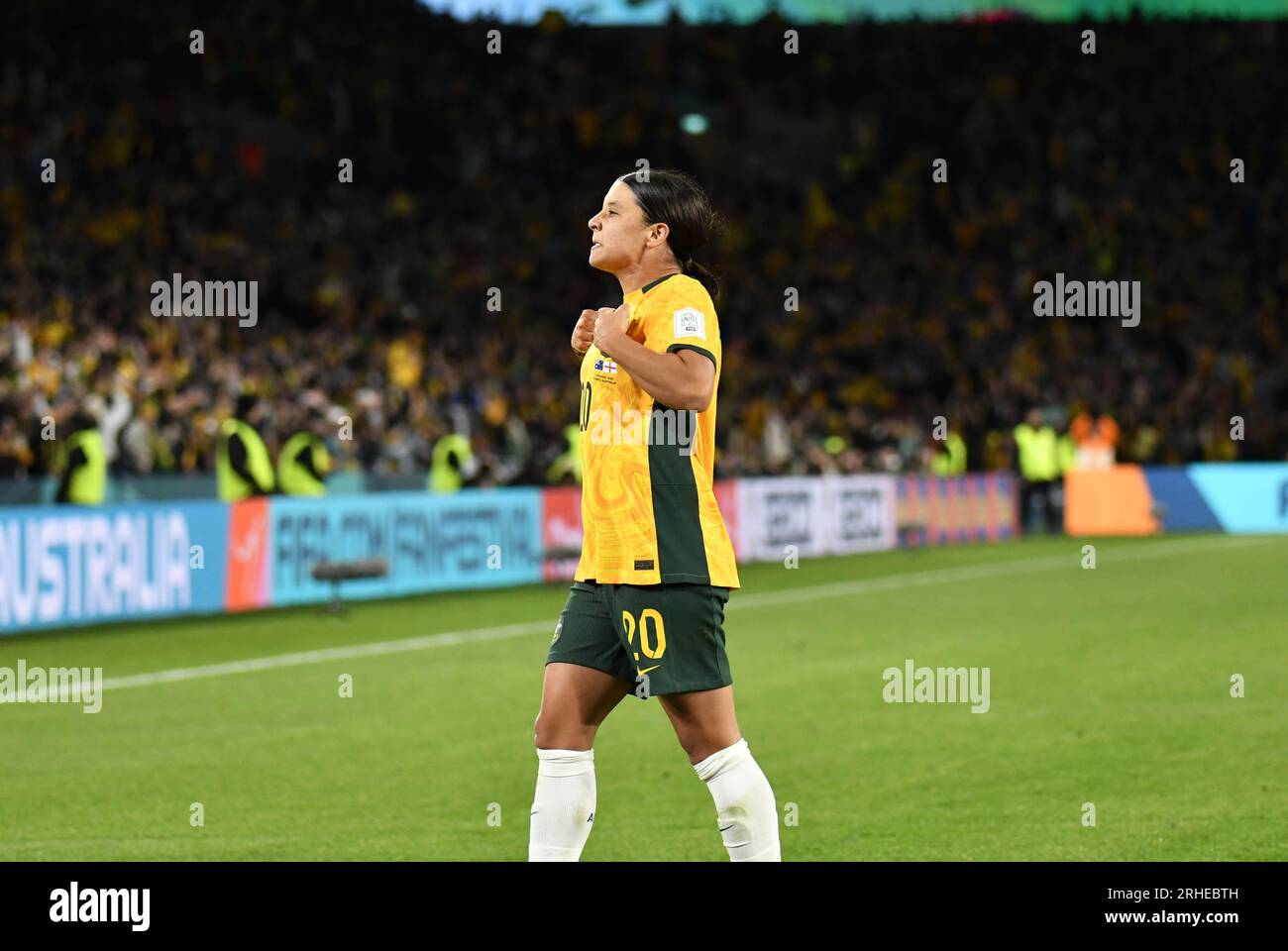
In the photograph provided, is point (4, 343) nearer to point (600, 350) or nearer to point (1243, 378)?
point (600, 350)

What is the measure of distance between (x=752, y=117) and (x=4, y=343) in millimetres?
26199

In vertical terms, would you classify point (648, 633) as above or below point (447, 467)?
below

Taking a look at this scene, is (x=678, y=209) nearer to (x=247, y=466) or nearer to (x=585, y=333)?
(x=585, y=333)

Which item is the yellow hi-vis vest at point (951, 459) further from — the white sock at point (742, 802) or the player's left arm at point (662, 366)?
the player's left arm at point (662, 366)

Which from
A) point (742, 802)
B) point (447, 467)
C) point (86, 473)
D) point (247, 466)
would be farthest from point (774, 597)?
point (742, 802)

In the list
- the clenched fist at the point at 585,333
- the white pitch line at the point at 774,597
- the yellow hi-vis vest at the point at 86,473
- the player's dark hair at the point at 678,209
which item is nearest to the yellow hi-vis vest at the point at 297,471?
the yellow hi-vis vest at the point at 86,473

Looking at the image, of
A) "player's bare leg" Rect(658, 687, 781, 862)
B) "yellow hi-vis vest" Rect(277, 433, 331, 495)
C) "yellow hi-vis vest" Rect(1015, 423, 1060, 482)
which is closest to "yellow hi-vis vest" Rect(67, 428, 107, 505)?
"yellow hi-vis vest" Rect(277, 433, 331, 495)

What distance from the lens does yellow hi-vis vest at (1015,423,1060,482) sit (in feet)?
105

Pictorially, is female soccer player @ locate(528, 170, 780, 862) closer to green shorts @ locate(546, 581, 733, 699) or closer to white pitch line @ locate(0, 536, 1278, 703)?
green shorts @ locate(546, 581, 733, 699)

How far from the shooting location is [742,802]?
524 centimetres

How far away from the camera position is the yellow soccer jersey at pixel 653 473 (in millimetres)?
5223

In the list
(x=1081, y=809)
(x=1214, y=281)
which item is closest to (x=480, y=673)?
(x=1081, y=809)

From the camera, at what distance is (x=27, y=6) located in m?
33.1

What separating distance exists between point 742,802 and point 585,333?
1.43m
